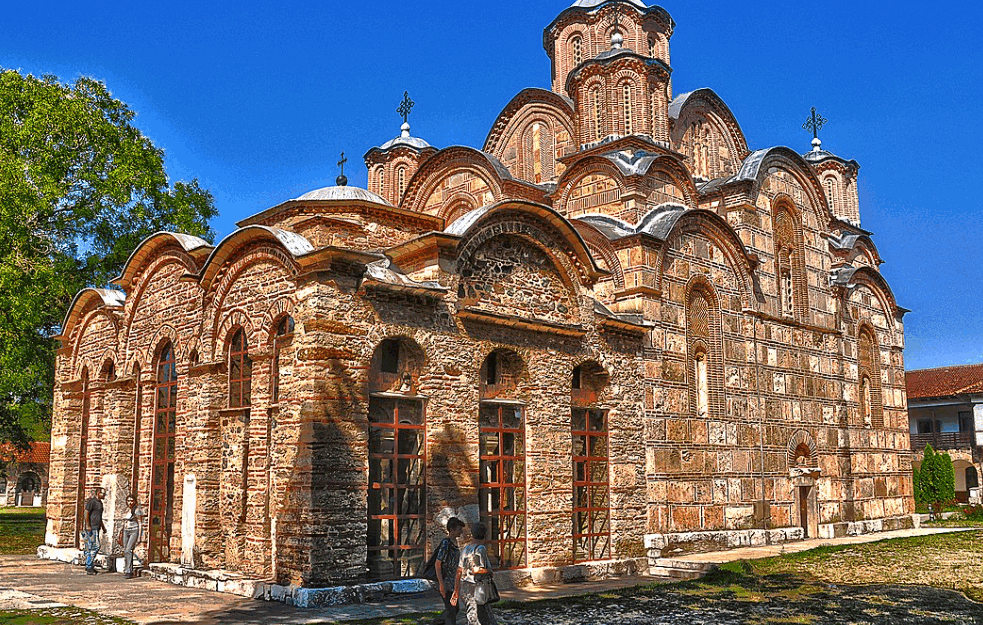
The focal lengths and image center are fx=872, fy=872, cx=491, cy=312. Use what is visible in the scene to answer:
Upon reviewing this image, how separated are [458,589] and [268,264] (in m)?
5.81

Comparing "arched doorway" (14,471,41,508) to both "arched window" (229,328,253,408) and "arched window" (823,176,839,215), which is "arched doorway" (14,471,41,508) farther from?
"arched window" (823,176,839,215)

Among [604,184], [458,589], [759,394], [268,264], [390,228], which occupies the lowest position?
[458,589]

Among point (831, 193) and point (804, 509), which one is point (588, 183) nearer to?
point (804, 509)

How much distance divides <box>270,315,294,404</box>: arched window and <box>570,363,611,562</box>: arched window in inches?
170

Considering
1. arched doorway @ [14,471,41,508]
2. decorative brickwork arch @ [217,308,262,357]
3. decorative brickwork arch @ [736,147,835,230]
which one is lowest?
arched doorway @ [14,471,41,508]

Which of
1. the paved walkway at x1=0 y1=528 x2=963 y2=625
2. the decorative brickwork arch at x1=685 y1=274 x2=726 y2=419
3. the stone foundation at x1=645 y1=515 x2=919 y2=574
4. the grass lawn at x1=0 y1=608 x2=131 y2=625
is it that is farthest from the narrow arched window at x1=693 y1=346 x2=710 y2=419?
the grass lawn at x1=0 y1=608 x2=131 y2=625

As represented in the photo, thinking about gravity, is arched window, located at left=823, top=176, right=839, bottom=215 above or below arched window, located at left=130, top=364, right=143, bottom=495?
above

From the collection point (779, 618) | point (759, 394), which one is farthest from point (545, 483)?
point (759, 394)

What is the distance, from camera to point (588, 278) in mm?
13195

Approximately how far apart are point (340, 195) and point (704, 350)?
756 centimetres

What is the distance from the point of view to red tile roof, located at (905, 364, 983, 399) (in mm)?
34719

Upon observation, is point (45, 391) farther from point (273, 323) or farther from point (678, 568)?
point (678, 568)

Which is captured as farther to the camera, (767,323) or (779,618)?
(767,323)

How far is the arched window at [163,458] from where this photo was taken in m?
13.2
